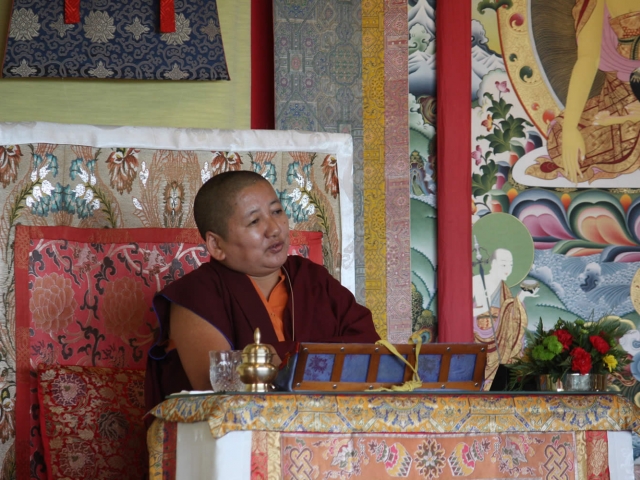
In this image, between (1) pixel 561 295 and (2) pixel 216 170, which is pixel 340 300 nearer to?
(2) pixel 216 170

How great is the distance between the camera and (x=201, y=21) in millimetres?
3607

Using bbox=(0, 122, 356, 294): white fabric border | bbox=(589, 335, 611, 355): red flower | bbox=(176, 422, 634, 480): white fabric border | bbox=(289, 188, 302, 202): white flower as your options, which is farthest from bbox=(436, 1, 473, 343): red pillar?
bbox=(176, 422, 634, 480): white fabric border

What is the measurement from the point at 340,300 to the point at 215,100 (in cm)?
127

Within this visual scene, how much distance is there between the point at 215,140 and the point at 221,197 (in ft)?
2.36

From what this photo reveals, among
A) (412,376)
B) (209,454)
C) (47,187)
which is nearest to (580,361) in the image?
(412,376)

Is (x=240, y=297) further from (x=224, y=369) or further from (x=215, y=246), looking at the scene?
(x=224, y=369)

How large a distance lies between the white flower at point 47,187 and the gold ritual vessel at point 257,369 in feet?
5.09

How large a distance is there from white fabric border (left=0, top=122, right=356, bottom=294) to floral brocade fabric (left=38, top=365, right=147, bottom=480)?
0.84 m

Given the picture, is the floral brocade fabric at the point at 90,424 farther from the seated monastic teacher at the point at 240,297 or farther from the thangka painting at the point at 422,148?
the thangka painting at the point at 422,148

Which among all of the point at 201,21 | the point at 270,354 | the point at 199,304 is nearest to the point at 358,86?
the point at 201,21

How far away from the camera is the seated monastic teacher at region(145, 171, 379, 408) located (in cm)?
249

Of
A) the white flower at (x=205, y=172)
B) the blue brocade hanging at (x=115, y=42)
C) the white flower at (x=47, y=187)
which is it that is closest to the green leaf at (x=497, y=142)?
the blue brocade hanging at (x=115, y=42)

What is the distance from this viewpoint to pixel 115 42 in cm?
357

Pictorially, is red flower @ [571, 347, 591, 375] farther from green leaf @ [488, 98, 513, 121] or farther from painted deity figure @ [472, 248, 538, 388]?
green leaf @ [488, 98, 513, 121]
